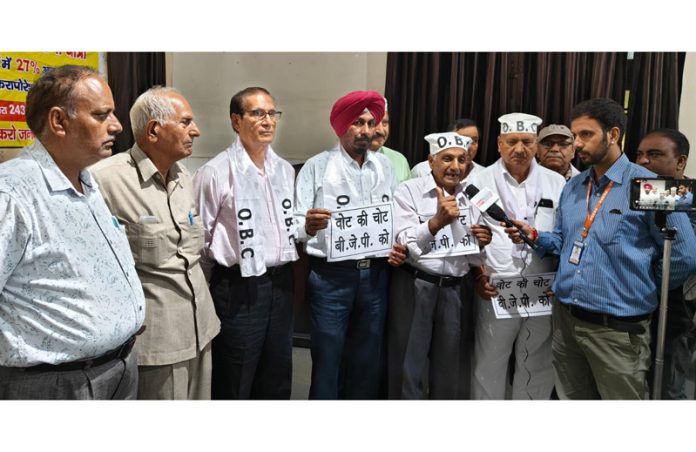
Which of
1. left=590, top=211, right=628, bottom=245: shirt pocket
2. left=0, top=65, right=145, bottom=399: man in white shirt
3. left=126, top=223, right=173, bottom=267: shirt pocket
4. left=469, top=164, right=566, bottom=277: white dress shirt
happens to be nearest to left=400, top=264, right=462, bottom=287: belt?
left=469, top=164, right=566, bottom=277: white dress shirt

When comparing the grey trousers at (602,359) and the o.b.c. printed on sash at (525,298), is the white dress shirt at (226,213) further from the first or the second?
the grey trousers at (602,359)

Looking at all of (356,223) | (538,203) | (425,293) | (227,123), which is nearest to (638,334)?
(538,203)

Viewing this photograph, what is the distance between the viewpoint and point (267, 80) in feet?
9.40

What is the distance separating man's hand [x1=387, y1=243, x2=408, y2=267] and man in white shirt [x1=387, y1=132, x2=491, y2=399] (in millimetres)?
28

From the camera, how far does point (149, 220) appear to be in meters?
2.47

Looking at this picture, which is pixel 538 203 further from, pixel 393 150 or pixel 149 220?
pixel 149 220

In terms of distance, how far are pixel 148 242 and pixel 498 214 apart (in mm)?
1734

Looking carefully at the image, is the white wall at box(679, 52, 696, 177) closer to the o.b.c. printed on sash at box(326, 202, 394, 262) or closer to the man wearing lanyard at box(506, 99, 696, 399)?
the man wearing lanyard at box(506, 99, 696, 399)

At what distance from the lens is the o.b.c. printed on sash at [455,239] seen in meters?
2.89

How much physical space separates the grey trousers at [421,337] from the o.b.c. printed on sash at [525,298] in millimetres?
254

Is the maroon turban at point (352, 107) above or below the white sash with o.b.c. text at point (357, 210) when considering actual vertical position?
above

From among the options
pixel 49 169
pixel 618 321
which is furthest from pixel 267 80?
pixel 618 321

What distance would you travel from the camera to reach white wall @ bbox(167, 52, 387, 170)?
2.84 meters

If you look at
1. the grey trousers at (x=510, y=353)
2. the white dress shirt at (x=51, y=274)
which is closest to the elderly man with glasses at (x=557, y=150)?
the grey trousers at (x=510, y=353)
